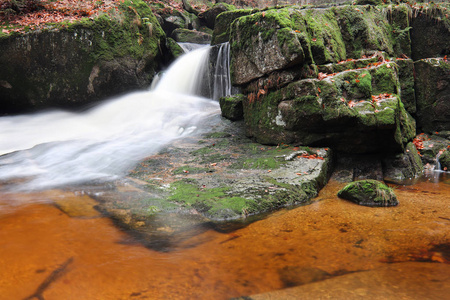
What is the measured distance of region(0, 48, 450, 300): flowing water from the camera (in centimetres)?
208

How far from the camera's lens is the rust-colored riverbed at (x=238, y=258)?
2.07m

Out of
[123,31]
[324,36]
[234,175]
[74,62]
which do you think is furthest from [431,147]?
[74,62]

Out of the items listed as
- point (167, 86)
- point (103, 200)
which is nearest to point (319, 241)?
point (103, 200)

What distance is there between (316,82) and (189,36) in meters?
12.9

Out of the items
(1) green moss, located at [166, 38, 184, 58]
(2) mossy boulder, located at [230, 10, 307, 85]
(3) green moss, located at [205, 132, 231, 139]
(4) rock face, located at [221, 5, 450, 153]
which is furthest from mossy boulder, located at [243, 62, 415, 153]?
(1) green moss, located at [166, 38, 184, 58]

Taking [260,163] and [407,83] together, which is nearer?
[260,163]

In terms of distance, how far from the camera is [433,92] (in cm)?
823

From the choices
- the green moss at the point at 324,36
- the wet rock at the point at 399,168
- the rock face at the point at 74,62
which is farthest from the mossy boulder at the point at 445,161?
the rock face at the point at 74,62

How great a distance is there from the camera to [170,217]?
3.48 metres

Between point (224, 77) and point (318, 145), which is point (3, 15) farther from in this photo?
point (318, 145)

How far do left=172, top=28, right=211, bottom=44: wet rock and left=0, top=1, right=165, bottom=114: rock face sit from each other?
5.48 m

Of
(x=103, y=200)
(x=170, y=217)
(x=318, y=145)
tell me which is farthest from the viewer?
(x=318, y=145)

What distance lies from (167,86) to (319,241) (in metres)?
10.1

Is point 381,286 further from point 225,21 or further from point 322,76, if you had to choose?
point 225,21
